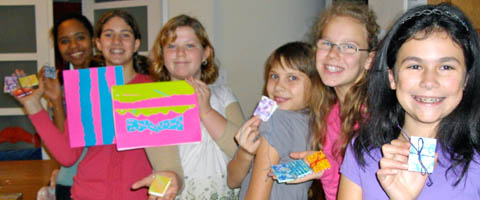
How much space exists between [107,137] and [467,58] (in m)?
1.61

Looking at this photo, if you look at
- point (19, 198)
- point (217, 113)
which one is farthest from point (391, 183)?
point (19, 198)

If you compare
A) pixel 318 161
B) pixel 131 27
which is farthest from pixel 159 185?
pixel 131 27

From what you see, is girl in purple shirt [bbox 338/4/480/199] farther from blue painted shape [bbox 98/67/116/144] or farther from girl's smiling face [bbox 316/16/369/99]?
blue painted shape [bbox 98/67/116/144]

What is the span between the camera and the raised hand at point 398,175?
4.05ft

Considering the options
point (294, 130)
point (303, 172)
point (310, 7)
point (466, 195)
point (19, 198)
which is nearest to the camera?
point (466, 195)

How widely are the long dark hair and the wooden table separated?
2543 millimetres

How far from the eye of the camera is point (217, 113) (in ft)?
6.31

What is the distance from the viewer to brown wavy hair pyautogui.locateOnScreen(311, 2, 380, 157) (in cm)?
168

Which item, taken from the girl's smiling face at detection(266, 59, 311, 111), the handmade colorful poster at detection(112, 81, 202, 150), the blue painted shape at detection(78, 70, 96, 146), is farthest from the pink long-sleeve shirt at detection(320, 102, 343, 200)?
the blue painted shape at detection(78, 70, 96, 146)

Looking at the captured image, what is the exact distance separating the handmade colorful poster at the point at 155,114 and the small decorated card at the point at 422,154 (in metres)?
1.01

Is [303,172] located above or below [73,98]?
below

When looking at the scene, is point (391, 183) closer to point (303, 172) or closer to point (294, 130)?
point (303, 172)

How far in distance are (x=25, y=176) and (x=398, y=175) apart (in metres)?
3.22

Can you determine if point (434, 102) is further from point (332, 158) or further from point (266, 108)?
point (266, 108)
